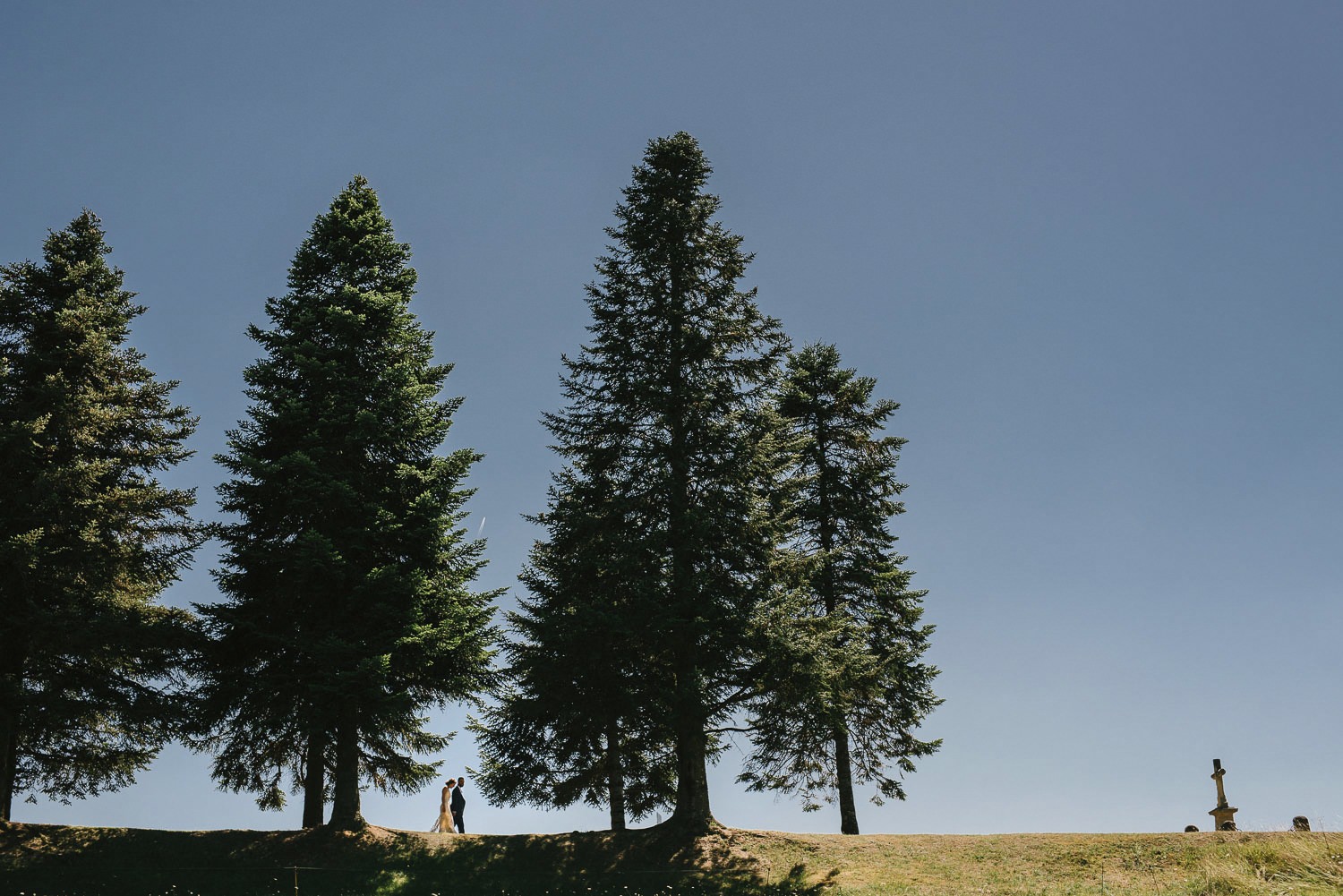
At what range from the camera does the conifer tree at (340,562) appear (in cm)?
2073

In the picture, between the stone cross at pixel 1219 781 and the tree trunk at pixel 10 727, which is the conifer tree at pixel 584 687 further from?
the stone cross at pixel 1219 781

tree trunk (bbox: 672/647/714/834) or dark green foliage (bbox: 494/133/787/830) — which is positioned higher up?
dark green foliage (bbox: 494/133/787/830)

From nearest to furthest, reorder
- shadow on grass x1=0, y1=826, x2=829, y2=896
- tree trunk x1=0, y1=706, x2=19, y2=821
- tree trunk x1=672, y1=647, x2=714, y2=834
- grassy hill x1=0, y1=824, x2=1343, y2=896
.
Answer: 1. grassy hill x1=0, y1=824, x2=1343, y2=896
2. shadow on grass x1=0, y1=826, x2=829, y2=896
3. tree trunk x1=672, y1=647, x2=714, y2=834
4. tree trunk x1=0, y1=706, x2=19, y2=821

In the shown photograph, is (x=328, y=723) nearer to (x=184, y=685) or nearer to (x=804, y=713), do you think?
(x=184, y=685)

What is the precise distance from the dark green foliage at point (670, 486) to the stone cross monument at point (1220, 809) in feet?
42.4

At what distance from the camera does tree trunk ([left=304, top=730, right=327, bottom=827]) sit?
2136cm

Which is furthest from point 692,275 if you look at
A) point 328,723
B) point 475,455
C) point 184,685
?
point 184,685

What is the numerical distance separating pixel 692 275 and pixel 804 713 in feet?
39.6

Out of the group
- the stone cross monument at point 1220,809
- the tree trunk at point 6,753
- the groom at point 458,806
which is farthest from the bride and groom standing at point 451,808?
the stone cross monument at point 1220,809

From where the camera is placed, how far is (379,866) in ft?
62.5

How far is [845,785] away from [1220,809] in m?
9.54

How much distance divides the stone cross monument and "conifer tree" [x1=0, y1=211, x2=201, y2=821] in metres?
25.5

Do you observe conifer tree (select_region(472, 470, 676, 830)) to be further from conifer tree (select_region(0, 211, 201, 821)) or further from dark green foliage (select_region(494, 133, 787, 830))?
conifer tree (select_region(0, 211, 201, 821))

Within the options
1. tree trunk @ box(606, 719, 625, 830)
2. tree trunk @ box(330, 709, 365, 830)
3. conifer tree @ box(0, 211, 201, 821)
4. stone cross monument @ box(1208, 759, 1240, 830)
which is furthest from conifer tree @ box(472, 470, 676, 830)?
stone cross monument @ box(1208, 759, 1240, 830)
